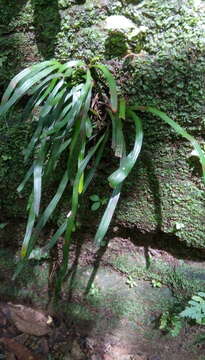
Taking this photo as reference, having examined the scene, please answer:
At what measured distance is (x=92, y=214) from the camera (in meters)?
1.52

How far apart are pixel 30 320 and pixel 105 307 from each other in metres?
0.32

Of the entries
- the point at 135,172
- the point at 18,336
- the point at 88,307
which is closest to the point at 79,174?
the point at 135,172

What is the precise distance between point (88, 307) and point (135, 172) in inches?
24.2

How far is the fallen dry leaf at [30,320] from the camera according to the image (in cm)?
144

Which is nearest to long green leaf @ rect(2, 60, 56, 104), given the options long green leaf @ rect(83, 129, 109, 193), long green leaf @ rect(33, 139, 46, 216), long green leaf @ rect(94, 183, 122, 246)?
long green leaf @ rect(33, 139, 46, 216)

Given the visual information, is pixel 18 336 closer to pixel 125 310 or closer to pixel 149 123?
pixel 125 310

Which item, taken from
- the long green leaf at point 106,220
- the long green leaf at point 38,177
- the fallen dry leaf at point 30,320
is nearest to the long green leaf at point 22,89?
the long green leaf at point 38,177

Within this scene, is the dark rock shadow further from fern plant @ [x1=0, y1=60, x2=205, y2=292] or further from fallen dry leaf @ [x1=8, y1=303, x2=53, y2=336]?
fallen dry leaf @ [x1=8, y1=303, x2=53, y2=336]

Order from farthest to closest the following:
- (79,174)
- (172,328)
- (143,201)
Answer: (143,201) → (172,328) → (79,174)

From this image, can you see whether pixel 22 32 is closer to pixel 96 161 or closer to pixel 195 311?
pixel 96 161

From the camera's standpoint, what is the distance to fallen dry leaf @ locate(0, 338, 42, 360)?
4.44 ft

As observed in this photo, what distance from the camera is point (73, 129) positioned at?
1293mm

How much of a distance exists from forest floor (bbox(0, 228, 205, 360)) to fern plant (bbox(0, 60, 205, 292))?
0.88 feet

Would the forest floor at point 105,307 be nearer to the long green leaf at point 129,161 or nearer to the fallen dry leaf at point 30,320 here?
the fallen dry leaf at point 30,320
